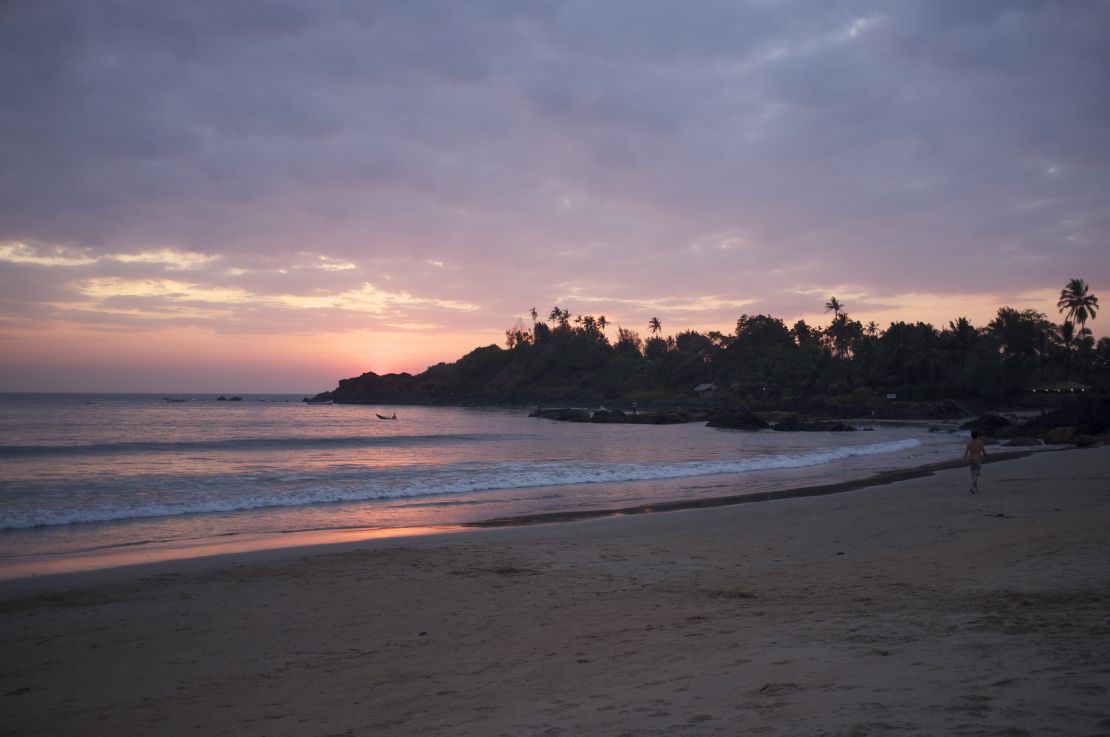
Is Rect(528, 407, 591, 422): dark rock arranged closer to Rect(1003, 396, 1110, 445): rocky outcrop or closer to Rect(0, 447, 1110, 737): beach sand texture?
Rect(1003, 396, 1110, 445): rocky outcrop

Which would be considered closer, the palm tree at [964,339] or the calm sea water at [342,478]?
the calm sea water at [342,478]

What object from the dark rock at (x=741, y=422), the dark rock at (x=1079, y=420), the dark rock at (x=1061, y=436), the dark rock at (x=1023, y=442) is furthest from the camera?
the dark rock at (x=741, y=422)

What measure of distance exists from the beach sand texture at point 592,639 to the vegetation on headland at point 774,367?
254 feet

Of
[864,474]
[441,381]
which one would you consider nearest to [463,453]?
[864,474]

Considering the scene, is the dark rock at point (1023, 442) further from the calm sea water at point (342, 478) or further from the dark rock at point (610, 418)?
the dark rock at point (610, 418)

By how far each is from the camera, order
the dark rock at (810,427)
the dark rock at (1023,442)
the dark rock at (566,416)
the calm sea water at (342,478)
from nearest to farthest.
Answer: the calm sea water at (342,478) → the dark rock at (1023,442) → the dark rock at (810,427) → the dark rock at (566,416)

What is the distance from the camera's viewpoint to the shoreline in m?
11.6

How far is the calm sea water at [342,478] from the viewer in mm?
16531

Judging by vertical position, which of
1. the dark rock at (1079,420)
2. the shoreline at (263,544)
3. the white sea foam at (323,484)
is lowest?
the white sea foam at (323,484)

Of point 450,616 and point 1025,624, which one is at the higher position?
point 1025,624

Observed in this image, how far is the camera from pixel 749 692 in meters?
4.75

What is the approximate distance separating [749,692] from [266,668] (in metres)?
4.53

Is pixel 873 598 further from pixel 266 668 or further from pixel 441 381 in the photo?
pixel 441 381

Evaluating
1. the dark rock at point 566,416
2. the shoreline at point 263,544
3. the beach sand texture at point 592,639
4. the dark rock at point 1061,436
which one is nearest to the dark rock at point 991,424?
the dark rock at point 1061,436
